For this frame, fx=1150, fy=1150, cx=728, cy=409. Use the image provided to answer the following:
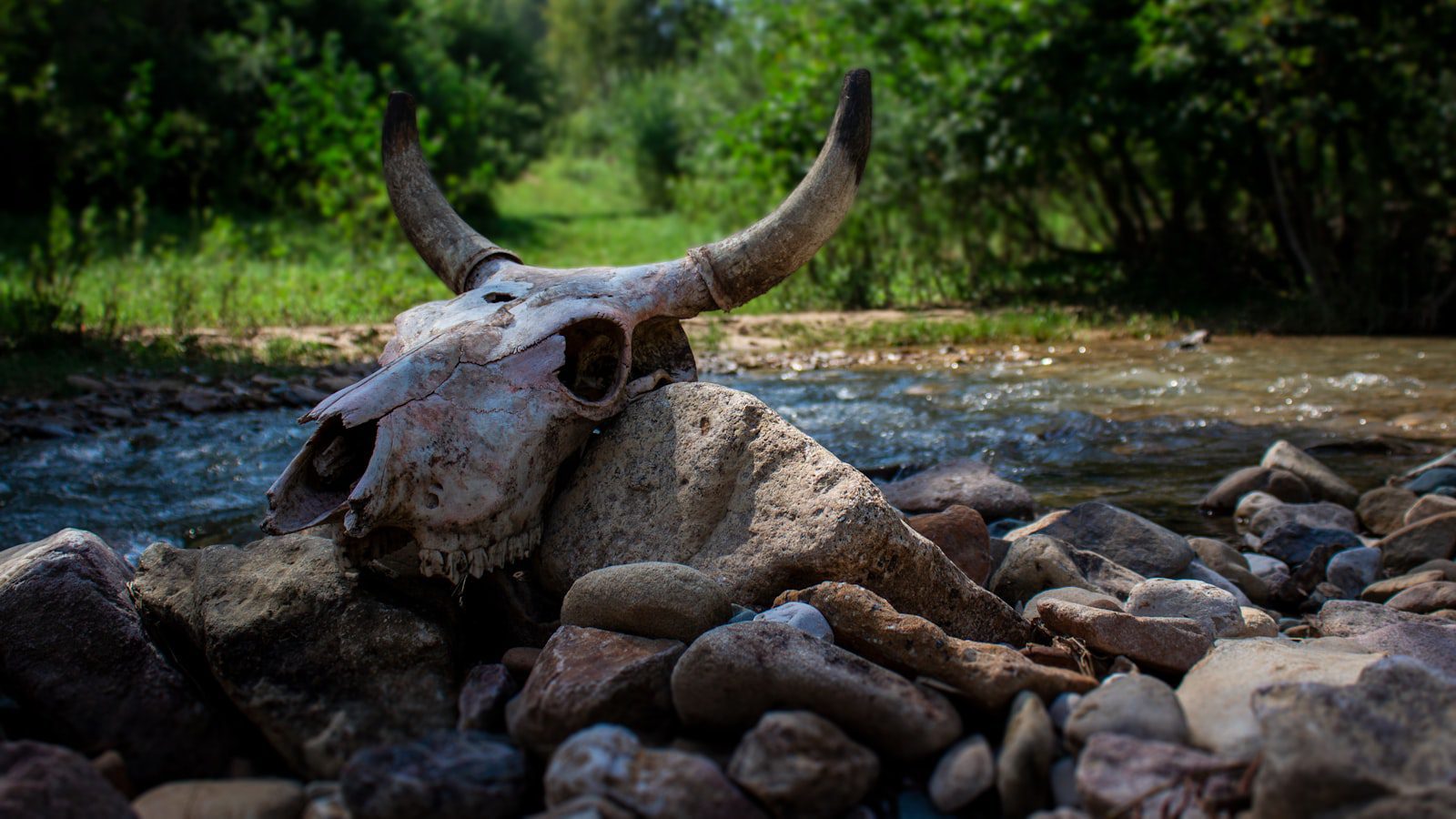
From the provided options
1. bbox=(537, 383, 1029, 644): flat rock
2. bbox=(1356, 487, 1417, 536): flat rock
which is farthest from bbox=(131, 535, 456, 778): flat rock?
bbox=(1356, 487, 1417, 536): flat rock

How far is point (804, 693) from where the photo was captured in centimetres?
193

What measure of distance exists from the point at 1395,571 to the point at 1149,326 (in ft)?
20.5

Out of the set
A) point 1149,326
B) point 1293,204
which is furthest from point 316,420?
point 1293,204

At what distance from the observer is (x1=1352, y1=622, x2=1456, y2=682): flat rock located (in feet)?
7.86

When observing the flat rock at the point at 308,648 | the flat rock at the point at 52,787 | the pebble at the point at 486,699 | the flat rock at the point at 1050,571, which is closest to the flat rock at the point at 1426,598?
the flat rock at the point at 1050,571

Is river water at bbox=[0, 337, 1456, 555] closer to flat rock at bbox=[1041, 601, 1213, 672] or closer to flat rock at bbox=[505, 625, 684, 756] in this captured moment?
flat rock at bbox=[1041, 601, 1213, 672]

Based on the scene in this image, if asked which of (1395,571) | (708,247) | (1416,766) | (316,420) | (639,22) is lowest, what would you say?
(1395,571)

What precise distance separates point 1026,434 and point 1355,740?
4144 mm

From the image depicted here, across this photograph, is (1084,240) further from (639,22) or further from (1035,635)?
(639,22)

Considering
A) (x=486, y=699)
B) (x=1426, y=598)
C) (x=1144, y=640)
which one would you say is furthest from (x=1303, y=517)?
(x=486, y=699)

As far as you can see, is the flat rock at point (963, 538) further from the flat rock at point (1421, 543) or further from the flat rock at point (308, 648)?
the flat rock at point (1421, 543)

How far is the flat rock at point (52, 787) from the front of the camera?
1.63 meters

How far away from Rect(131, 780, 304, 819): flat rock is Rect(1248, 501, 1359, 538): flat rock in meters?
3.35

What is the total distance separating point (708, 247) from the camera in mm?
3215
